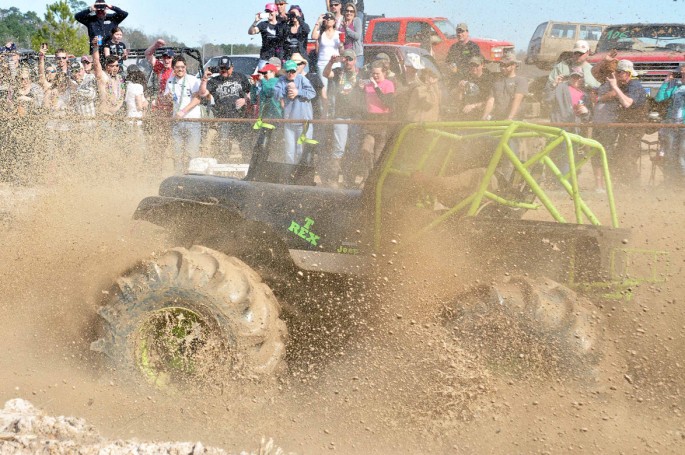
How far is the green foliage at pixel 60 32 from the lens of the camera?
73.1 ft

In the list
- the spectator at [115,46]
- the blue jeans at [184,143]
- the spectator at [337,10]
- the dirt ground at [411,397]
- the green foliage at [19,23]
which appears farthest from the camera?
the green foliage at [19,23]

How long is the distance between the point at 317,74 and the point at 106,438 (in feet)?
19.4

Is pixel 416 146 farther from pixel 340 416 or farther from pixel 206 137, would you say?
pixel 206 137

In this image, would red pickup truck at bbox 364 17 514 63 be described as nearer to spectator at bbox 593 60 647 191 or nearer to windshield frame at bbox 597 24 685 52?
windshield frame at bbox 597 24 685 52

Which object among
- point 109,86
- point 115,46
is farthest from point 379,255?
point 115,46

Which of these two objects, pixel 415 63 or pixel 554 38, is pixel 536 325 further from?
pixel 554 38

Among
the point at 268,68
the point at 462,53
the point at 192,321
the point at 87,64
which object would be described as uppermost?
the point at 462,53

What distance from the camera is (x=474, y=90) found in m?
7.94

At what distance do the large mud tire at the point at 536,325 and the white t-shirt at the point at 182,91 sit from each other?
6310 mm

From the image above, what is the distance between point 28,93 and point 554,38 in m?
10.3

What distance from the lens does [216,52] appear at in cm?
1625

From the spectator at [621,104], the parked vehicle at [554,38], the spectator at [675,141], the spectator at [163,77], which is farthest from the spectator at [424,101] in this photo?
the parked vehicle at [554,38]

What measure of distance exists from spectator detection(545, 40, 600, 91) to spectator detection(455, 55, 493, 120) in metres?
0.98

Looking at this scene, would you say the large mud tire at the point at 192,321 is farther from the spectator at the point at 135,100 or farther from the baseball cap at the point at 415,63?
the spectator at the point at 135,100
